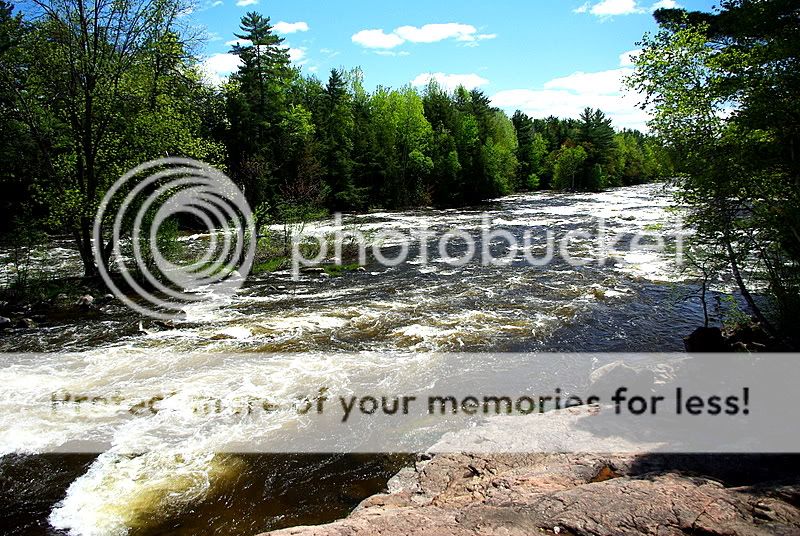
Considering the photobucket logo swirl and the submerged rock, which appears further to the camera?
the photobucket logo swirl

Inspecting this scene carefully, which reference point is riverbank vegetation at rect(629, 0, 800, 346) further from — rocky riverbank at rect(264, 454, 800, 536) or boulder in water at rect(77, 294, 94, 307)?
boulder in water at rect(77, 294, 94, 307)

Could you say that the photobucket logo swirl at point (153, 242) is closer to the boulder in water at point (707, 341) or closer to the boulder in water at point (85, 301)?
the boulder in water at point (85, 301)

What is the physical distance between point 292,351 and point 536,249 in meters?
17.0

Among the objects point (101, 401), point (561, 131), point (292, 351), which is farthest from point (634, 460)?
point (561, 131)

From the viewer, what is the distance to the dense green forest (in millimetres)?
15000

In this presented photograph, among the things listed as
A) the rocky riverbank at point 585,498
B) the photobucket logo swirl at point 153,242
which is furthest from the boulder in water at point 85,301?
the rocky riverbank at point 585,498

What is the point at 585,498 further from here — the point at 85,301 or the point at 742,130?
the point at 85,301
